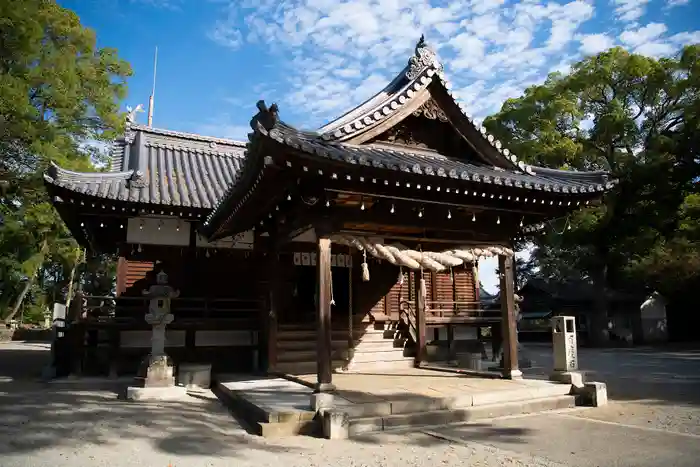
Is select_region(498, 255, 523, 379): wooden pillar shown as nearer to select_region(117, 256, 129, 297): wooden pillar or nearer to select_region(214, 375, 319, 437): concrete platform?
select_region(214, 375, 319, 437): concrete platform

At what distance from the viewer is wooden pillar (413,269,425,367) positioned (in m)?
13.0

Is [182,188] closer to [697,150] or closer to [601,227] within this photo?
[601,227]

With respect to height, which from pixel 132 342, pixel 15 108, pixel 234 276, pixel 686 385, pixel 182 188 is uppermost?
pixel 15 108

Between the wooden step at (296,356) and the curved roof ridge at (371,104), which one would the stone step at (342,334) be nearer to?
the wooden step at (296,356)

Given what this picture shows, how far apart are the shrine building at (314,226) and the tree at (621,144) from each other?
14.7 m

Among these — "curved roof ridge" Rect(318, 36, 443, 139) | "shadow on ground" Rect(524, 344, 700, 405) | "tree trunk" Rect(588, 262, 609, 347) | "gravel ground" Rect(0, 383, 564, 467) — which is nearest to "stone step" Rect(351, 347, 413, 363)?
"shadow on ground" Rect(524, 344, 700, 405)

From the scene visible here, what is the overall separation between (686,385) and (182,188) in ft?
45.6

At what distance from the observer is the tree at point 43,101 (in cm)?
1577

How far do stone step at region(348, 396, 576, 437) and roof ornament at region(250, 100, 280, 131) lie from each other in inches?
176

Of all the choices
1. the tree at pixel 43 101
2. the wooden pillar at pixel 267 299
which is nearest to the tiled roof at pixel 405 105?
the wooden pillar at pixel 267 299

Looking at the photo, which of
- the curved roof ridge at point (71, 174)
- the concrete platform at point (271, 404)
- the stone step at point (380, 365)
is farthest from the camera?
the stone step at point (380, 365)

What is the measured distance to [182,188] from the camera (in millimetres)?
13375

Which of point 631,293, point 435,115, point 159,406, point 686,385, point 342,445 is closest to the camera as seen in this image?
point 342,445

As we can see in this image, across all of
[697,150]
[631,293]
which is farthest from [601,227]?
[631,293]
